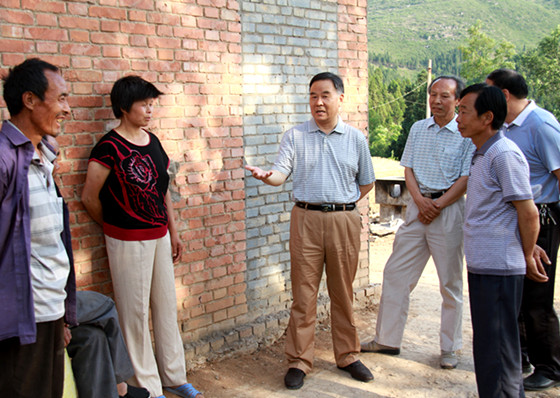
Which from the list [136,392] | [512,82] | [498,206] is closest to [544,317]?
[498,206]

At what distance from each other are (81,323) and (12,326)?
2.74ft

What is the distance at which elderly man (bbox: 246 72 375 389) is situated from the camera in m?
3.95

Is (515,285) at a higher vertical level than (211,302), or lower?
higher

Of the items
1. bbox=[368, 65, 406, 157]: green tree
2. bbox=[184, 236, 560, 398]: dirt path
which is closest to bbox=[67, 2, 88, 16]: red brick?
bbox=[184, 236, 560, 398]: dirt path

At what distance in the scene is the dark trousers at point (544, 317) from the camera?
3812mm

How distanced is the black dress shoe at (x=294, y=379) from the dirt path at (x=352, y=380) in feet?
0.13

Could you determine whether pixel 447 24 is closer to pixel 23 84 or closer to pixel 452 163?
pixel 452 163

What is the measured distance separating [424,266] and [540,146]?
128 centimetres

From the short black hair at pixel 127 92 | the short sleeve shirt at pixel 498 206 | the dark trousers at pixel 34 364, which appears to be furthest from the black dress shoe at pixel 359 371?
the short black hair at pixel 127 92

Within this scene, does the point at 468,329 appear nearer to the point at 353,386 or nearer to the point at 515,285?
the point at 353,386

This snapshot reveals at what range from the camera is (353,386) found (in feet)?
13.1

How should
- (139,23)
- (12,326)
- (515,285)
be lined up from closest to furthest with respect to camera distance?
1. (12,326)
2. (515,285)
3. (139,23)

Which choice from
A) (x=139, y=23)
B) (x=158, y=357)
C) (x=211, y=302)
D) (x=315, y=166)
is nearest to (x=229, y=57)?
(x=139, y=23)

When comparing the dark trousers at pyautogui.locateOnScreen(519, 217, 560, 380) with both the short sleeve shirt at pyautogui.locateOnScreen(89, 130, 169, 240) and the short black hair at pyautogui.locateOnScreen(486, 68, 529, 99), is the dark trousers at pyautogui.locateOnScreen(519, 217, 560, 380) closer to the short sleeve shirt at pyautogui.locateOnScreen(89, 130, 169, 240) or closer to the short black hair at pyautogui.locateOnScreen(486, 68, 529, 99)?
the short black hair at pyautogui.locateOnScreen(486, 68, 529, 99)
